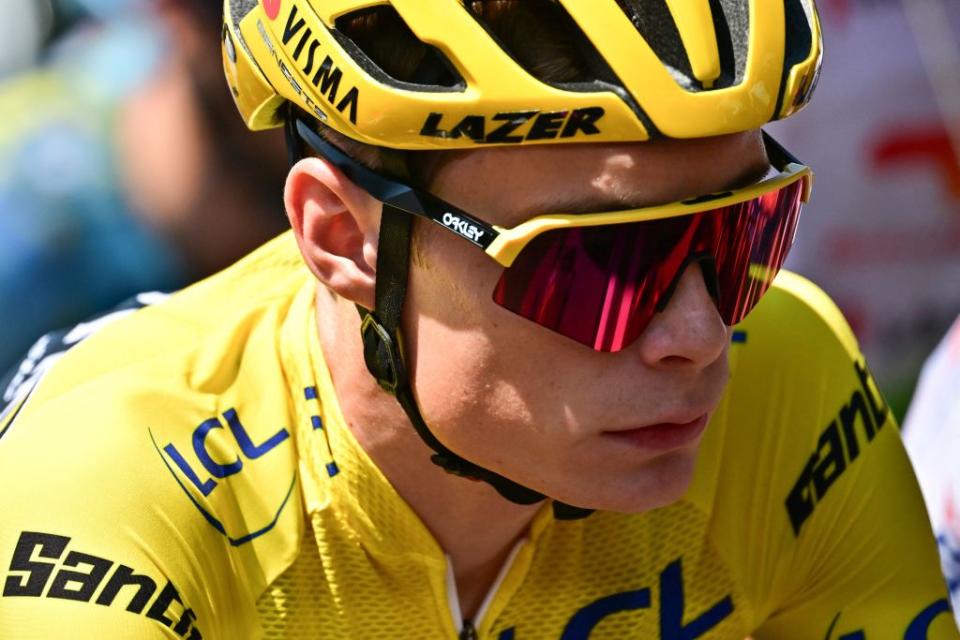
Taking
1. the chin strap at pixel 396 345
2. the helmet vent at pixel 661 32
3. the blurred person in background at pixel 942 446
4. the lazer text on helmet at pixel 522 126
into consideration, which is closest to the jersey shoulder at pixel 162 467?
the chin strap at pixel 396 345

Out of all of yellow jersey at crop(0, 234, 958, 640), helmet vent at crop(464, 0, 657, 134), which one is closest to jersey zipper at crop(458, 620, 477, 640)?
yellow jersey at crop(0, 234, 958, 640)

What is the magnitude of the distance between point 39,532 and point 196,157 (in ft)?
7.95

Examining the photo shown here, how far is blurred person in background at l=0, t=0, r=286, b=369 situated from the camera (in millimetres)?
4824

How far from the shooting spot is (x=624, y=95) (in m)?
2.46

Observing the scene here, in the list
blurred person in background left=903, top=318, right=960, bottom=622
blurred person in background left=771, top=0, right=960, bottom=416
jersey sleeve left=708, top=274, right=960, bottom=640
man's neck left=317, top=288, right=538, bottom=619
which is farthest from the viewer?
blurred person in background left=771, top=0, right=960, bottom=416

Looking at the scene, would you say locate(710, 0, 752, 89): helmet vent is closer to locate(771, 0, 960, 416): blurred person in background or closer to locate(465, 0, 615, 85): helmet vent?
locate(465, 0, 615, 85): helmet vent

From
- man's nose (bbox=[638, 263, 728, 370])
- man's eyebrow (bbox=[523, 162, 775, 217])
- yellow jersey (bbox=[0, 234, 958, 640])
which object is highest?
man's eyebrow (bbox=[523, 162, 775, 217])

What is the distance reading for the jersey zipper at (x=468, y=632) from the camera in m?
3.08

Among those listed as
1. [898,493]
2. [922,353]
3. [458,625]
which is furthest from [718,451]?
[922,353]

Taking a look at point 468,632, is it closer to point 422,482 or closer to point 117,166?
point 422,482

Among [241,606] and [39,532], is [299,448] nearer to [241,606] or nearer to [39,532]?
[241,606]

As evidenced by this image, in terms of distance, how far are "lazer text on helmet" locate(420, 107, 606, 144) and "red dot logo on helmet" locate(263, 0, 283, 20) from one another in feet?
1.38

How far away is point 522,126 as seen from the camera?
2482 millimetres

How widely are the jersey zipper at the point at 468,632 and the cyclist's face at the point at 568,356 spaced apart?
45 centimetres
